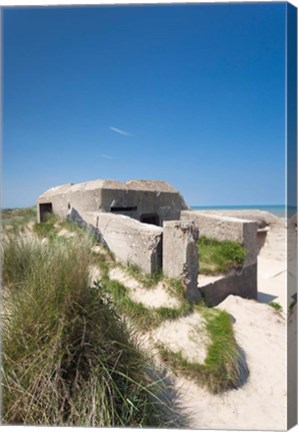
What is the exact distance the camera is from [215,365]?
322 cm

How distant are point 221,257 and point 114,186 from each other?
2.88 meters

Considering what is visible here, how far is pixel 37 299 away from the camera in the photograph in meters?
2.09

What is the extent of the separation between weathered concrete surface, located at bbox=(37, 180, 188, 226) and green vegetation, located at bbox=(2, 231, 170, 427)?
4.55m

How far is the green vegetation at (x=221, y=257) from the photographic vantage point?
5.40 m

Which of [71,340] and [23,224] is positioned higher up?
[23,224]

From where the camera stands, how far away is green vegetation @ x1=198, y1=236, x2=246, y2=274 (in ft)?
17.7

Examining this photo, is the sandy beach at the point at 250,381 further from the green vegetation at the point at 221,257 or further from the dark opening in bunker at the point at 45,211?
the dark opening in bunker at the point at 45,211

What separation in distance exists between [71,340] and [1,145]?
1.65 metres

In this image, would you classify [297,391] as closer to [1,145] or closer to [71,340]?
[71,340]

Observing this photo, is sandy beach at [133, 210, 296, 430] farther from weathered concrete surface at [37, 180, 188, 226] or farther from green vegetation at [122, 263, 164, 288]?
weathered concrete surface at [37, 180, 188, 226]

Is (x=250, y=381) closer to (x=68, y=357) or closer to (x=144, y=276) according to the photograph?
(x=144, y=276)

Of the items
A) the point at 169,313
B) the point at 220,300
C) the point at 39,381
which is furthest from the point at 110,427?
the point at 220,300

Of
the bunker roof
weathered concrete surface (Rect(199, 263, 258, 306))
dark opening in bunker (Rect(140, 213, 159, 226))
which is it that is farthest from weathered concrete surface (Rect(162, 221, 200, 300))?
dark opening in bunker (Rect(140, 213, 159, 226))

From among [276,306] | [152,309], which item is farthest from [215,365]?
[276,306]
